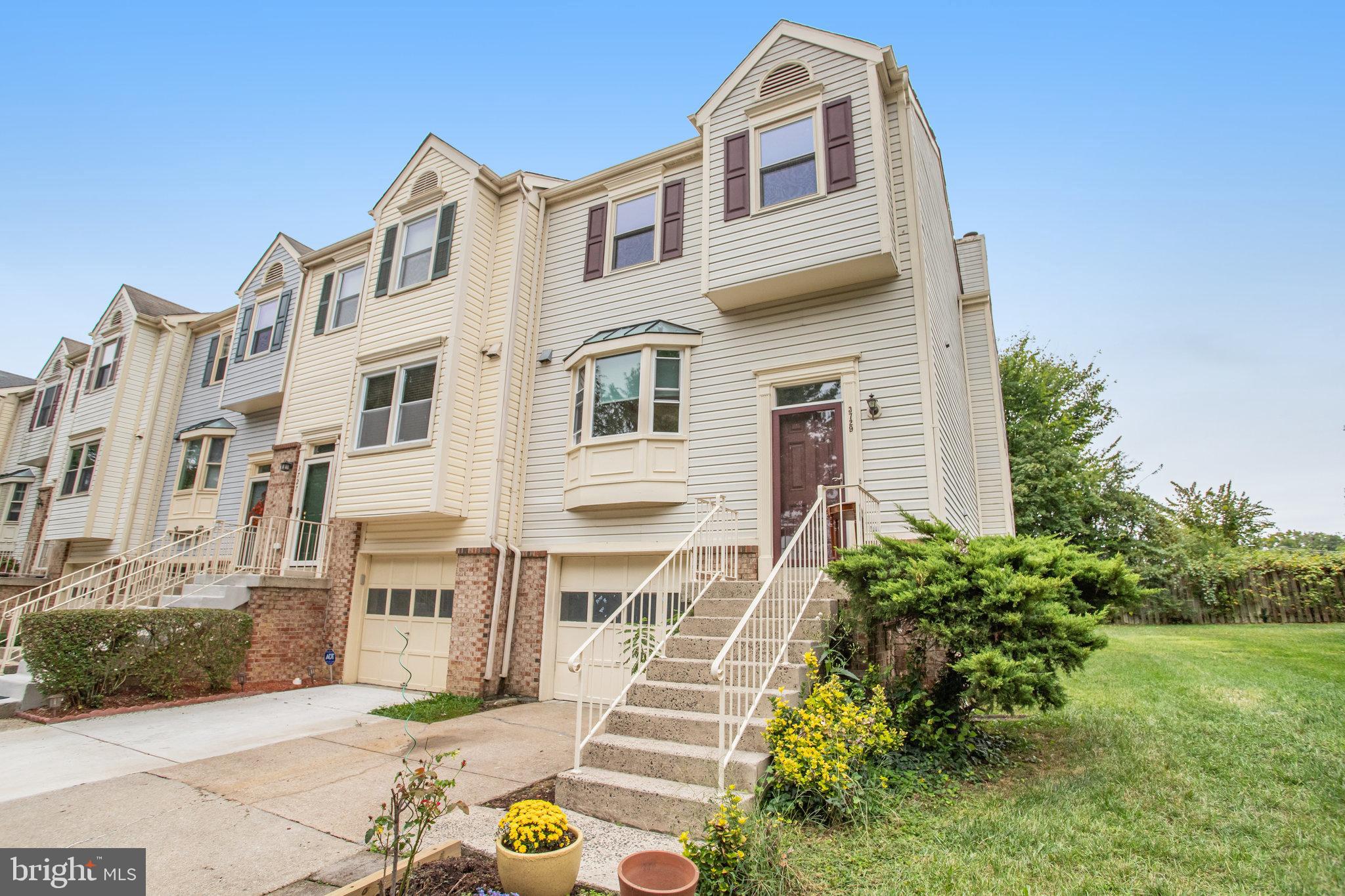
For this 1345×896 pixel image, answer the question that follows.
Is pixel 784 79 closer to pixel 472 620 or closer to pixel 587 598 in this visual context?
pixel 587 598

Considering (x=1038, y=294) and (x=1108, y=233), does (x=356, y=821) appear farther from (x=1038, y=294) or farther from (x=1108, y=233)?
(x=1038, y=294)

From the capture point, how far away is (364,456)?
10844 mm

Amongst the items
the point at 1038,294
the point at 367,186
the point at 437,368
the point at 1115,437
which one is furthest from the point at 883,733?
the point at 1115,437

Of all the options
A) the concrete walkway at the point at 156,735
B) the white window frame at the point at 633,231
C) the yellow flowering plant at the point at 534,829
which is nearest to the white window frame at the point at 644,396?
the white window frame at the point at 633,231

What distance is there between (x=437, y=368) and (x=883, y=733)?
8.98m

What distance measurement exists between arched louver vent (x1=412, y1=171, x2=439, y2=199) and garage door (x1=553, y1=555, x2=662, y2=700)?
7.61m

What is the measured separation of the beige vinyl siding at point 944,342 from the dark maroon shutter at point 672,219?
3.68 meters

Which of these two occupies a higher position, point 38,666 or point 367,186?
point 367,186

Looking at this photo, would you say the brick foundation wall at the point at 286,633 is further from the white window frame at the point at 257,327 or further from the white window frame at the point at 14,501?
the white window frame at the point at 14,501

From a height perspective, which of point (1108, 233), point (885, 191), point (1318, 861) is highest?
point (1108, 233)

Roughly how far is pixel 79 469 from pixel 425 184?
1360cm

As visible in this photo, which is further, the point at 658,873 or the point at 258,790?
the point at 258,790

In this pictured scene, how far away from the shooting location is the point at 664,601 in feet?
22.6

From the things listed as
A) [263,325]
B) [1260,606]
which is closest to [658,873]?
[263,325]
